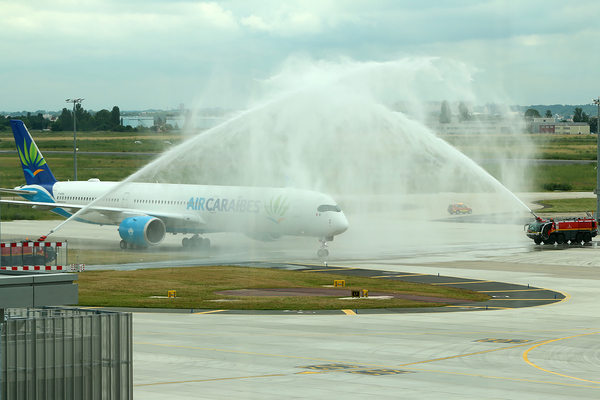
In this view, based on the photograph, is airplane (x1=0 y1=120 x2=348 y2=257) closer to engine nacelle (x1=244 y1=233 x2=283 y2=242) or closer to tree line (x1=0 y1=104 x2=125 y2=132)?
engine nacelle (x1=244 y1=233 x2=283 y2=242)

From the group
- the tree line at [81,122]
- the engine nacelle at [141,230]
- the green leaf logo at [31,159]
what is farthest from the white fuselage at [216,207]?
the tree line at [81,122]

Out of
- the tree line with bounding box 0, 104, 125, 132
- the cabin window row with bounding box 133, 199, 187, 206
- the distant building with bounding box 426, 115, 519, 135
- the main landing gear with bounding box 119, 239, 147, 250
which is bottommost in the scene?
the main landing gear with bounding box 119, 239, 147, 250

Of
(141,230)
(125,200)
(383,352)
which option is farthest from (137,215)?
(383,352)

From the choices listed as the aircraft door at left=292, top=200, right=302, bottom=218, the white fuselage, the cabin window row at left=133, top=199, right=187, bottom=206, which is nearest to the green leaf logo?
the white fuselage

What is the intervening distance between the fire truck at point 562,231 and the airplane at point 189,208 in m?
20.2

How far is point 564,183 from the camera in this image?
127812 millimetres

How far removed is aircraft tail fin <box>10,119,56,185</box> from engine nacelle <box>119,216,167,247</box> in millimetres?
13506

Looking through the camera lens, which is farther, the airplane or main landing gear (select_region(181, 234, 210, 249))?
main landing gear (select_region(181, 234, 210, 249))

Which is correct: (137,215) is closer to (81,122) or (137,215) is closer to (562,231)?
(562,231)

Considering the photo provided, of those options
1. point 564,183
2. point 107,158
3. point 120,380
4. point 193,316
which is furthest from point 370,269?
point 107,158

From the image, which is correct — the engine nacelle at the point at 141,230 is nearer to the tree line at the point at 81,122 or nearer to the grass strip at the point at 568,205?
the grass strip at the point at 568,205

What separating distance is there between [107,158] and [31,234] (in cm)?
8256

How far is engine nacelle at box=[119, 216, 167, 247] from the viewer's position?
187ft

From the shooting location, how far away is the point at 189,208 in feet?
196
